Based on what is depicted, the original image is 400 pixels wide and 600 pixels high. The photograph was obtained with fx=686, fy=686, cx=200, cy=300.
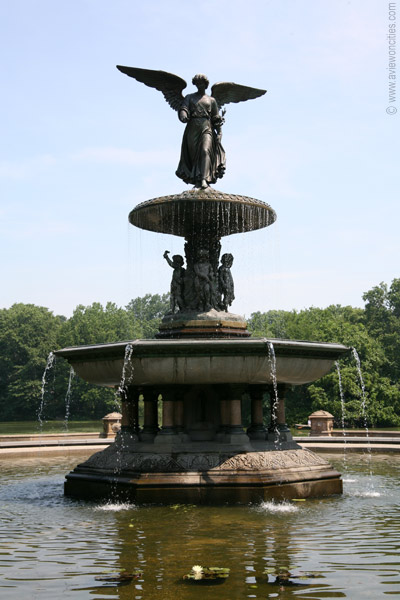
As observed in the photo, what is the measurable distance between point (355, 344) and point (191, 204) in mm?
35266

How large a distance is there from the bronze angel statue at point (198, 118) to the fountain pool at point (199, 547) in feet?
23.9

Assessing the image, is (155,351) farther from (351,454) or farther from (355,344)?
(355,344)

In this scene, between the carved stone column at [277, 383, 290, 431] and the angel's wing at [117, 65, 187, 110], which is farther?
the angel's wing at [117, 65, 187, 110]

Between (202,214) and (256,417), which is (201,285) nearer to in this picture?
(202,214)

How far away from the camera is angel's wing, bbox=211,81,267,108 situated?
15.2 m

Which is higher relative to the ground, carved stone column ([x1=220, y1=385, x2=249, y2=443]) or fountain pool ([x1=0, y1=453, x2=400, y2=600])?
carved stone column ([x1=220, y1=385, x2=249, y2=443])

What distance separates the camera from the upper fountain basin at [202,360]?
11.1 metres

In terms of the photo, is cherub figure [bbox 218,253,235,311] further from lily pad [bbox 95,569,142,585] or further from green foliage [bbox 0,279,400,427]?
green foliage [bbox 0,279,400,427]

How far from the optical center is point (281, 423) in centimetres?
1339

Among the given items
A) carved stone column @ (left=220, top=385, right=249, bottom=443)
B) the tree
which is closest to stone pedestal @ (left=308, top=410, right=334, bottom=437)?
carved stone column @ (left=220, top=385, right=249, bottom=443)

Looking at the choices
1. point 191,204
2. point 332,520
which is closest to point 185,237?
point 191,204

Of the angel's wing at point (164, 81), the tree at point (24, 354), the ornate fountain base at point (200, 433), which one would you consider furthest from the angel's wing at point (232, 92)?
the tree at point (24, 354)

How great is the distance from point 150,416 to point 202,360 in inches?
98.8

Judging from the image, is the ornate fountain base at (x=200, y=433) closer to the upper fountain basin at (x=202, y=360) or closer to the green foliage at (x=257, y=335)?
the upper fountain basin at (x=202, y=360)
